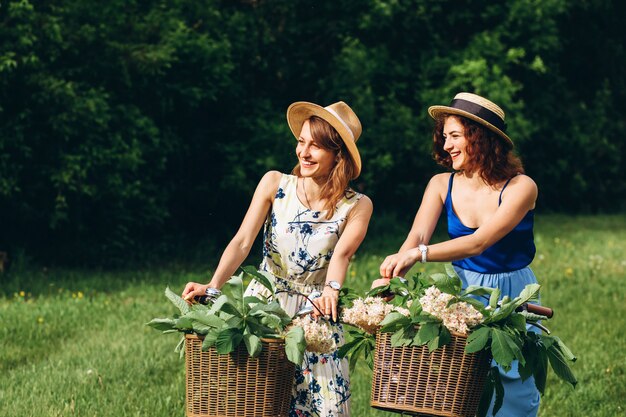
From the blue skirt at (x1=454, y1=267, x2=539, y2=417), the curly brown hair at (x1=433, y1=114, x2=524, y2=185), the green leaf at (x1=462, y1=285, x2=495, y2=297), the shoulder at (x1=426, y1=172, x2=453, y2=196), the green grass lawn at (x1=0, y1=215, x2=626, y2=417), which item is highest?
the curly brown hair at (x1=433, y1=114, x2=524, y2=185)

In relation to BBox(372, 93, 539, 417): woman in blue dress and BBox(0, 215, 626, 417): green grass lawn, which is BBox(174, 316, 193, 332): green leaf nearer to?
BBox(372, 93, 539, 417): woman in blue dress

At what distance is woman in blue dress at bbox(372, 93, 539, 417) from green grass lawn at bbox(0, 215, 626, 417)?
199 centimetres

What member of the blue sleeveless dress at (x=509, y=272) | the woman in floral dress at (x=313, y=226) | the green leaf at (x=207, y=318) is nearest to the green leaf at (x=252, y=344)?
the green leaf at (x=207, y=318)

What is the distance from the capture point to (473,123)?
466cm

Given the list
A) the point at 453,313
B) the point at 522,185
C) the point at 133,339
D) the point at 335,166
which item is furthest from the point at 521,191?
the point at 133,339

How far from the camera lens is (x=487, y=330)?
3.55m

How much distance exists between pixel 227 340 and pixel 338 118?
1456mm

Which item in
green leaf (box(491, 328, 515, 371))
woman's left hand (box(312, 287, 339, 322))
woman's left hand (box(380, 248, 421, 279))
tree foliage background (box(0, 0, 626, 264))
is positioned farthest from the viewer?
tree foliage background (box(0, 0, 626, 264))

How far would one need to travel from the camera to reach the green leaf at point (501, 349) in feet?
11.4

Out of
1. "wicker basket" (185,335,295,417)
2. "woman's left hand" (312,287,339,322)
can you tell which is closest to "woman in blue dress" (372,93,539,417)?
"woman's left hand" (312,287,339,322)

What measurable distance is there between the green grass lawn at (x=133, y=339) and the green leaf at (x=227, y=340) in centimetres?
279

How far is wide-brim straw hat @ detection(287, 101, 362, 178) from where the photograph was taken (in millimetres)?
4621

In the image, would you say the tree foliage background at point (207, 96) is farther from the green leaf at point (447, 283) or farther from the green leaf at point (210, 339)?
the green leaf at point (447, 283)

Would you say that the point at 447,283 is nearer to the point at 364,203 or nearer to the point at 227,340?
the point at 227,340
